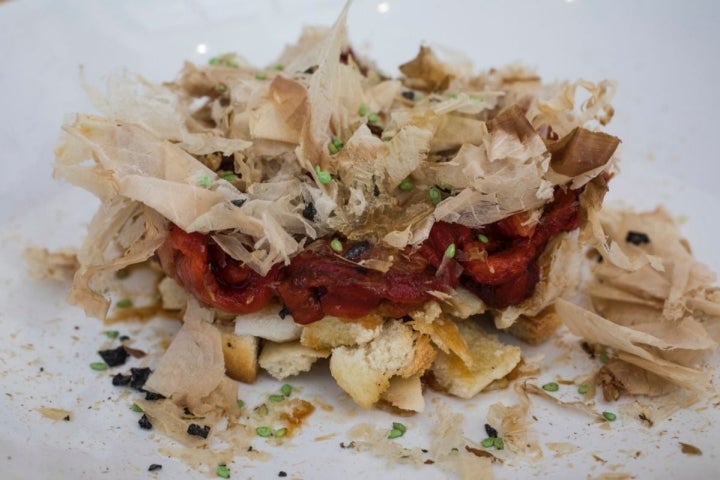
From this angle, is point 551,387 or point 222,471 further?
point 551,387

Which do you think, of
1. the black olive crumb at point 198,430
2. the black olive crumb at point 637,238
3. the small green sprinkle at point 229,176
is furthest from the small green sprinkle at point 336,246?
the black olive crumb at point 637,238

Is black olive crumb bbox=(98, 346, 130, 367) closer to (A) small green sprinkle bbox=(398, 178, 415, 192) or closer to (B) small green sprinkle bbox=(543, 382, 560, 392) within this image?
(A) small green sprinkle bbox=(398, 178, 415, 192)

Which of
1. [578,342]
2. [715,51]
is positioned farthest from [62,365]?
[715,51]

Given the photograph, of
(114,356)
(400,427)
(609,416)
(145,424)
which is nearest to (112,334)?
(114,356)

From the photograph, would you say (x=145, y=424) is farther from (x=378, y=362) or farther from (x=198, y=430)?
(x=378, y=362)

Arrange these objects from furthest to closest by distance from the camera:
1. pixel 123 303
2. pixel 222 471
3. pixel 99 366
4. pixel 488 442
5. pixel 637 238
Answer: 1. pixel 637 238
2. pixel 123 303
3. pixel 99 366
4. pixel 488 442
5. pixel 222 471

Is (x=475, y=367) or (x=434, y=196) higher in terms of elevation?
(x=434, y=196)

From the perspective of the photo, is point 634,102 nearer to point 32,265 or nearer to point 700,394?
point 700,394
